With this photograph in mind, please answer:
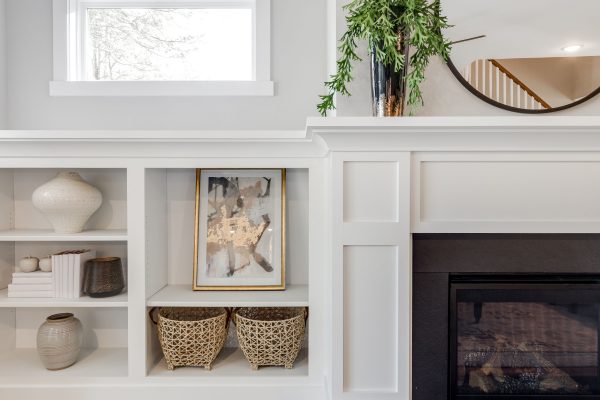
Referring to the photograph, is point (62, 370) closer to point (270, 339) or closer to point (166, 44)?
point (270, 339)

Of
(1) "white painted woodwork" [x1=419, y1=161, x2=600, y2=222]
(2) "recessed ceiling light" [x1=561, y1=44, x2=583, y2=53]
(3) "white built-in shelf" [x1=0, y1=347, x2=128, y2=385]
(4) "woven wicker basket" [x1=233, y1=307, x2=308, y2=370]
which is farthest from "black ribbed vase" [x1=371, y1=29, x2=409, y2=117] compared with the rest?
(3) "white built-in shelf" [x1=0, y1=347, x2=128, y2=385]

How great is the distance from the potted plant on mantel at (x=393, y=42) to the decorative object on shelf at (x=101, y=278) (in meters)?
1.21

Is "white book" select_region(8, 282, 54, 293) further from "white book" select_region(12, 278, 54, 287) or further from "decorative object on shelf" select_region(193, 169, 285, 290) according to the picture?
"decorative object on shelf" select_region(193, 169, 285, 290)

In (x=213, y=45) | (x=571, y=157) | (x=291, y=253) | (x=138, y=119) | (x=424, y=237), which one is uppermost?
(x=213, y=45)

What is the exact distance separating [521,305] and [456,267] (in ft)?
1.03

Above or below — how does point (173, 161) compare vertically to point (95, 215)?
above

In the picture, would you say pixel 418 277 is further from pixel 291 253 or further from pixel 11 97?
pixel 11 97

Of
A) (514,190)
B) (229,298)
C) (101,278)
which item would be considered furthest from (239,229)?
(514,190)

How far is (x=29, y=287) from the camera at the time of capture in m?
1.68

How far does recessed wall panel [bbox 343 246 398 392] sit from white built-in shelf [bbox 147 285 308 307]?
326 mm

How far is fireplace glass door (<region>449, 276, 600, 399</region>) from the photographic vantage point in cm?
141

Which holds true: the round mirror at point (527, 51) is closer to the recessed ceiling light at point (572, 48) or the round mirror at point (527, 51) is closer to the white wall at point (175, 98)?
the recessed ceiling light at point (572, 48)

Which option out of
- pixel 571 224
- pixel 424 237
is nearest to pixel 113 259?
pixel 424 237

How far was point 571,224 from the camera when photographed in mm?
1314
